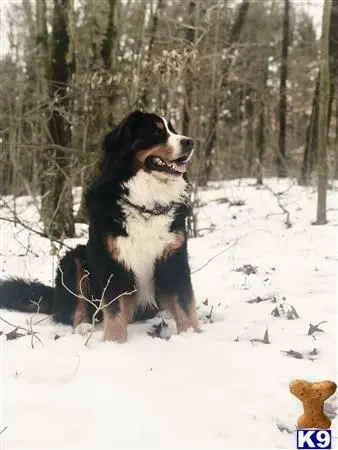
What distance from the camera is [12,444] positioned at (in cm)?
214

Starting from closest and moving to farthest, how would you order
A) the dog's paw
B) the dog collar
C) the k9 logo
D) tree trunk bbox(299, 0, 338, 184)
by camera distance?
the k9 logo → the dog collar → the dog's paw → tree trunk bbox(299, 0, 338, 184)

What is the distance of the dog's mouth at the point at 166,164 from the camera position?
3.60 meters

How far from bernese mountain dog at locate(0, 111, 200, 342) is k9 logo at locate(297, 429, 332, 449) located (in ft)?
5.08

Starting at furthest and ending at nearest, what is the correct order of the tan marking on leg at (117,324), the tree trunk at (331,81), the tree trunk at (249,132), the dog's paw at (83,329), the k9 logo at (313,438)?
1. the tree trunk at (249,132)
2. the tree trunk at (331,81)
3. the dog's paw at (83,329)
4. the tan marking on leg at (117,324)
5. the k9 logo at (313,438)

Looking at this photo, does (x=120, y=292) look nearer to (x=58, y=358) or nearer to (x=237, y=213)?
(x=58, y=358)

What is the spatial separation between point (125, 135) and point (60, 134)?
4645 mm

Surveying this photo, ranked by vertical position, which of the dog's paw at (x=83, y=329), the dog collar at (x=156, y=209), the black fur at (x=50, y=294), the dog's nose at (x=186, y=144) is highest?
the dog's nose at (x=186, y=144)

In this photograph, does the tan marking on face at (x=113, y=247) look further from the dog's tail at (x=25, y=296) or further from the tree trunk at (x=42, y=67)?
the tree trunk at (x=42, y=67)

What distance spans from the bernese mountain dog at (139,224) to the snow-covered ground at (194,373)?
0.84ft

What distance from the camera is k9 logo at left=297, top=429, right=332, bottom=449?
2.12 meters

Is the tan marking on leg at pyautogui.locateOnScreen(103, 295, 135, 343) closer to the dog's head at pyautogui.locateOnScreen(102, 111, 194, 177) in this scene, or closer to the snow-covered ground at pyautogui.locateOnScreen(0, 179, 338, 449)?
the snow-covered ground at pyautogui.locateOnScreen(0, 179, 338, 449)

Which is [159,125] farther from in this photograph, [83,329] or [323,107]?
[323,107]

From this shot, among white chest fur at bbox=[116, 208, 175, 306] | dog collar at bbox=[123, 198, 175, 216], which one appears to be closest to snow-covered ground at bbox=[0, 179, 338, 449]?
white chest fur at bbox=[116, 208, 175, 306]

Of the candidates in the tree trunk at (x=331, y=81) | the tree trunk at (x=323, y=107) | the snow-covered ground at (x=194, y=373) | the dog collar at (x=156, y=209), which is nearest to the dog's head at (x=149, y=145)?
the dog collar at (x=156, y=209)
